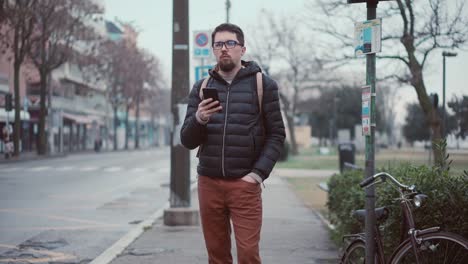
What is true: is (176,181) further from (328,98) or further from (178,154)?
(328,98)

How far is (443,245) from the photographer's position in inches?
184

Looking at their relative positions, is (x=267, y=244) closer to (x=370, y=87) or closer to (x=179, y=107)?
(x=179, y=107)

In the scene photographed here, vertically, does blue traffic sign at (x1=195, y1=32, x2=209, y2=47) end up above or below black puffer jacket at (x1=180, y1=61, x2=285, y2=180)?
above

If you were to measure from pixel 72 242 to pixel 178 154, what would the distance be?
7.08ft

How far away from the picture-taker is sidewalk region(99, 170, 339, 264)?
26.2ft

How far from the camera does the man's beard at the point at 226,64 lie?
4590mm

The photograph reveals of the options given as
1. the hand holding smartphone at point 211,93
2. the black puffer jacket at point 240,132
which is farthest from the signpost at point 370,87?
the hand holding smartphone at point 211,93

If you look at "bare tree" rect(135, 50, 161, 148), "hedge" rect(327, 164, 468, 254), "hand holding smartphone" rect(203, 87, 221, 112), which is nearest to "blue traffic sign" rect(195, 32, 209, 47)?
"hedge" rect(327, 164, 468, 254)

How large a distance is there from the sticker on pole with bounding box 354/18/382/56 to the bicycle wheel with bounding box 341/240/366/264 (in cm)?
150

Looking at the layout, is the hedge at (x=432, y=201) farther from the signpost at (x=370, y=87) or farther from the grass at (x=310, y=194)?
the grass at (x=310, y=194)

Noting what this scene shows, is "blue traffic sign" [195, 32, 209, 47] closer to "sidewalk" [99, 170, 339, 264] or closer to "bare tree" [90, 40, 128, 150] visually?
"sidewalk" [99, 170, 339, 264]

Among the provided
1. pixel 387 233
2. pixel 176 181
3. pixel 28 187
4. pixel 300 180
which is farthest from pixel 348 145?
pixel 387 233

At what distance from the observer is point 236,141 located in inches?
179

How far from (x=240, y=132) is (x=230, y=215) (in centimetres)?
58
